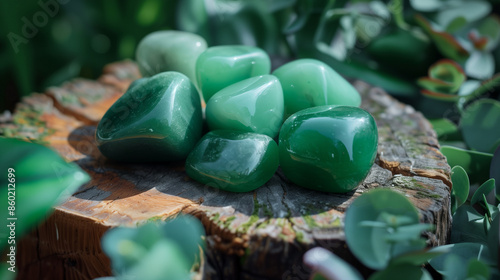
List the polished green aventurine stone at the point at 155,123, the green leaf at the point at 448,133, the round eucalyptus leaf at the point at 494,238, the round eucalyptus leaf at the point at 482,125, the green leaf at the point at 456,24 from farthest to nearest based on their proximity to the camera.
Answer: the green leaf at the point at 456,24 < the green leaf at the point at 448,133 < the round eucalyptus leaf at the point at 482,125 < the polished green aventurine stone at the point at 155,123 < the round eucalyptus leaf at the point at 494,238

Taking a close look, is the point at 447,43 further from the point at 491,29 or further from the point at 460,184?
the point at 460,184

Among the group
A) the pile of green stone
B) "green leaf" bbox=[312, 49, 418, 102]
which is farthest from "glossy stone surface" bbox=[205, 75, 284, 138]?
"green leaf" bbox=[312, 49, 418, 102]

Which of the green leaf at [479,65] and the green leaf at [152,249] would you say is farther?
the green leaf at [479,65]

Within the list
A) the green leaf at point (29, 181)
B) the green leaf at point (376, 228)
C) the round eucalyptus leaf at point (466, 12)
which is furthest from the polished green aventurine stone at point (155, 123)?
the round eucalyptus leaf at point (466, 12)

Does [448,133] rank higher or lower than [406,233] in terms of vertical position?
lower

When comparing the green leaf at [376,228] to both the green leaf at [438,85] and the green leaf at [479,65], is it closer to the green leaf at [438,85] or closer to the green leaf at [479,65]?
the green leaf at [438,85]

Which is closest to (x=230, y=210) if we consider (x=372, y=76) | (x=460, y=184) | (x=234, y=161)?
(x=234, y=161)

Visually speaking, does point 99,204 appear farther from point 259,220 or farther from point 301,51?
point 301,51

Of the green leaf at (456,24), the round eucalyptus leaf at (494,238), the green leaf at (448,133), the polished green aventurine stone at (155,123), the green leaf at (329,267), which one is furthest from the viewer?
the green leaf at (456,24)
